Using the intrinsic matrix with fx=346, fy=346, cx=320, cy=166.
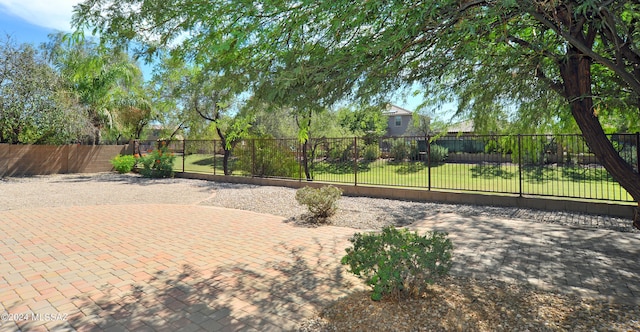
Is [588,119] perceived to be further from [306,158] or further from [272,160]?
[272,160]

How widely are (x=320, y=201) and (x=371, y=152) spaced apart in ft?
20.3

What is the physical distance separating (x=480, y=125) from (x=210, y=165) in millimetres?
17817

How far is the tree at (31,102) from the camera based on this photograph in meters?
16.8

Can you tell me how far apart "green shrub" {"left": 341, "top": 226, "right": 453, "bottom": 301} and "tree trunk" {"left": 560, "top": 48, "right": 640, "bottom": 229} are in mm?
2452

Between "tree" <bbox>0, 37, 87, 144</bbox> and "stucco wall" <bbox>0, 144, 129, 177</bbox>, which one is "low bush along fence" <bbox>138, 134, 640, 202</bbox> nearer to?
"tree" <bbox>0, 37, 87, 144</bbox>

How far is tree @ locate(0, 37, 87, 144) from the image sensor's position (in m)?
16.8

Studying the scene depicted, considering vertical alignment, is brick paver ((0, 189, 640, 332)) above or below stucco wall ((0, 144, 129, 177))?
below

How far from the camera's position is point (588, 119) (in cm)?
436

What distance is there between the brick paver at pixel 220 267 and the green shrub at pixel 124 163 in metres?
14.1

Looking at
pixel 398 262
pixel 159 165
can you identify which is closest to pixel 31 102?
pixel 159 165

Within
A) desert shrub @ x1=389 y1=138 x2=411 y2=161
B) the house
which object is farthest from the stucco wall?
the house

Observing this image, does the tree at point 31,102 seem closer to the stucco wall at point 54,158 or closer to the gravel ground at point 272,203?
the stucco wall at point 54,158

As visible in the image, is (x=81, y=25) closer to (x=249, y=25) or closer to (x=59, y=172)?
(x=249, y=25)

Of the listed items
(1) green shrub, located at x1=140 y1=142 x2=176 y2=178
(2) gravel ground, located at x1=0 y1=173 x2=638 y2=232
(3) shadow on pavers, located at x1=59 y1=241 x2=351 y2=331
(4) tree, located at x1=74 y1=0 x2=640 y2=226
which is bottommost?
(3) shadow on pavers, located at x1=59 y1=241 x2=351 y2=331
